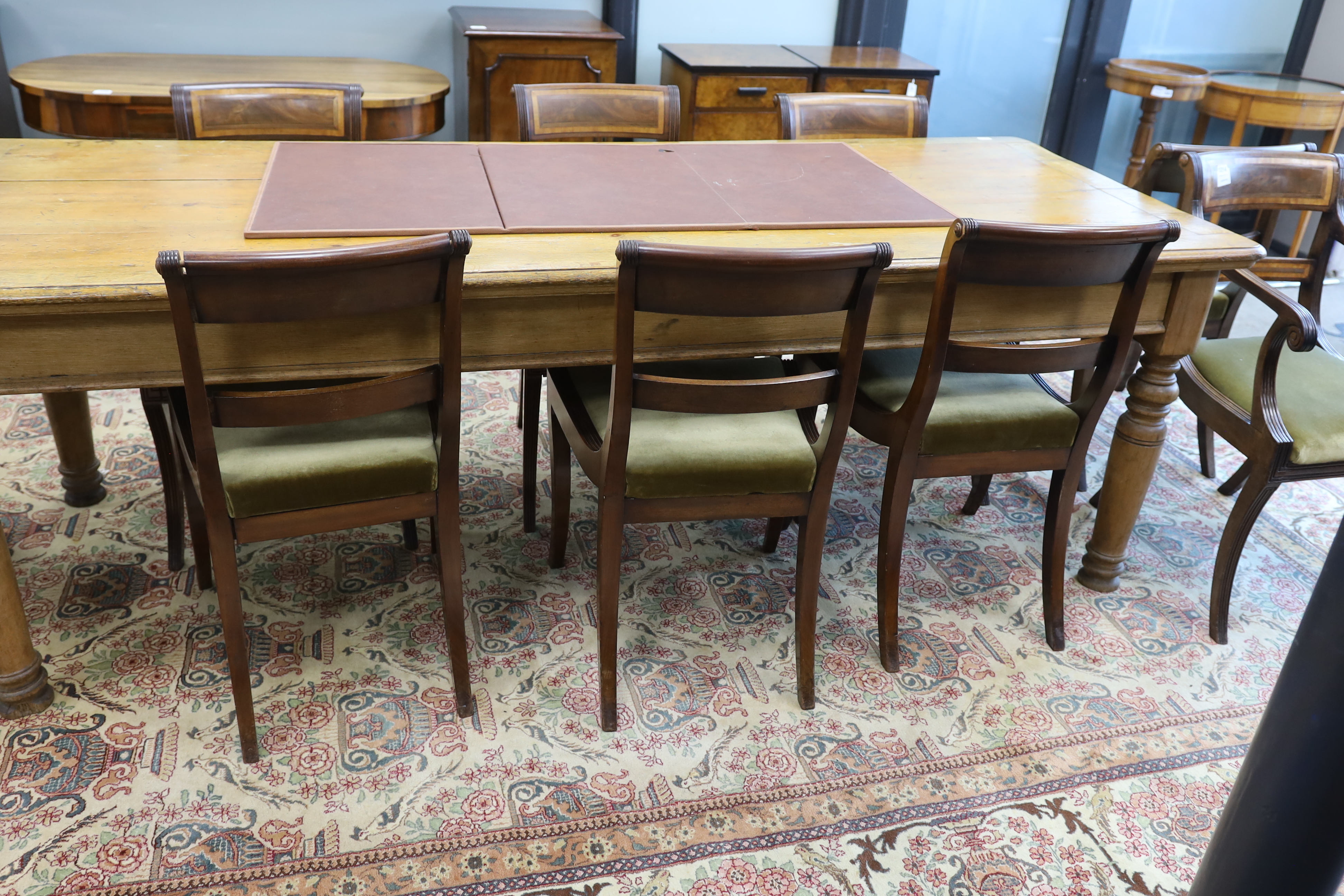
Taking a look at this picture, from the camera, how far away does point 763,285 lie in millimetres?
1588

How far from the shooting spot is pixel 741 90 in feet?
12.5

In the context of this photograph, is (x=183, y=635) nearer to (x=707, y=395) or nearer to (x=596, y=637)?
(x=596, y=637)

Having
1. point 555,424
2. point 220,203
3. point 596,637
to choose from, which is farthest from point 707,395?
point 220,203

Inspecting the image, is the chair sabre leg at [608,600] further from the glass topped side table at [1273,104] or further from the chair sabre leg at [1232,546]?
the glass topped side table at [1273,104]

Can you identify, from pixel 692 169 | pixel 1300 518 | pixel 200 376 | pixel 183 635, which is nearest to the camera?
pixel 200 376

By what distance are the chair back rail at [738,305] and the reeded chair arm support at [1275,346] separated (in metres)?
0.93

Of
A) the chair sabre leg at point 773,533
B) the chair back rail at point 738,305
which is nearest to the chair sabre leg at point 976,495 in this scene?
the chair sabre leg at point 773,533

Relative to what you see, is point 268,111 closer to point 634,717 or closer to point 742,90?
point 634,717

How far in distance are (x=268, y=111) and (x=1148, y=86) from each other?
→ 3497 mm

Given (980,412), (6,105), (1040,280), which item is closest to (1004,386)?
(980,412)

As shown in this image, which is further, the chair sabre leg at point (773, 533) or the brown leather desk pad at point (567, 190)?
the chair sabre leg at point (773, 533)

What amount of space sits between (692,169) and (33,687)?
5.38 feet

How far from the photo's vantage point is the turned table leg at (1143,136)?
4.44 meters

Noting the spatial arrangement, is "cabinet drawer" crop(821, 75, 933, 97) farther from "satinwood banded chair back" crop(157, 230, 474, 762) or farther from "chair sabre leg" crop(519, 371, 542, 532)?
"satinwood banded chair back" crop(157, 230, 474, 762)
